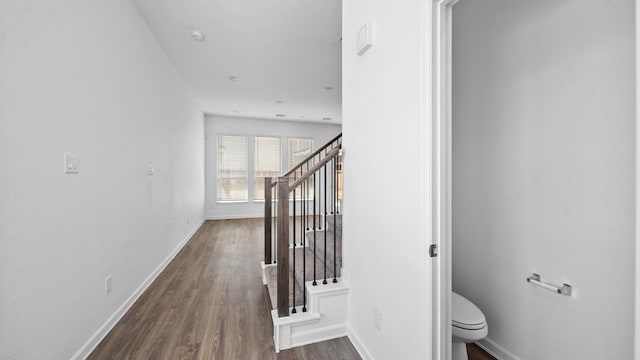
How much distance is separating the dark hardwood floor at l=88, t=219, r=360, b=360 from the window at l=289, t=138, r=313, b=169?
4224 mm

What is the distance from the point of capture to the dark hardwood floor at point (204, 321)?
1741 mm

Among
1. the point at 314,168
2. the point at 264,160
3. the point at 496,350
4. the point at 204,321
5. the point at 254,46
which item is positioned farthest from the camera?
the point at 264,160

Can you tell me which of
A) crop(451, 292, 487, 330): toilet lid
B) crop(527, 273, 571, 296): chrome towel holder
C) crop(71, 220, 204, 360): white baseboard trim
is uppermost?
crop(527, 273, 571, 296): chrome towel holder

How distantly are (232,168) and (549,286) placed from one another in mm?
6657

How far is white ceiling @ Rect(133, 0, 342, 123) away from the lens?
2.51m

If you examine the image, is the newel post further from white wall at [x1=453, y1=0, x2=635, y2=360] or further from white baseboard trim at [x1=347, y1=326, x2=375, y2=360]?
white wall at [x1=453, y1=0, x2=635, y2=360]

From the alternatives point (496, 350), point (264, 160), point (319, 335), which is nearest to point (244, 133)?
point (264, 160)

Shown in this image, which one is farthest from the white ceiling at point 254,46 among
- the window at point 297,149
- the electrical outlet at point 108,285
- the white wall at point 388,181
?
the electrical outlet at point 108,285

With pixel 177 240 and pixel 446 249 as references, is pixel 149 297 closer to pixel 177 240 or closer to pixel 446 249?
pixel 177 240

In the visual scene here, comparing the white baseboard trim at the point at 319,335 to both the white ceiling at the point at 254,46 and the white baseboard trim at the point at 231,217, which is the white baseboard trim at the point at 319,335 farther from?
the white baseboard trim at the point at 231,217

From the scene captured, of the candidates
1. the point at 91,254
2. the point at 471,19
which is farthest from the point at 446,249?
the point at 91,254

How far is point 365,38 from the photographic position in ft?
5.37

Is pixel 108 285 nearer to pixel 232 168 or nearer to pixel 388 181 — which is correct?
pixel 388 181

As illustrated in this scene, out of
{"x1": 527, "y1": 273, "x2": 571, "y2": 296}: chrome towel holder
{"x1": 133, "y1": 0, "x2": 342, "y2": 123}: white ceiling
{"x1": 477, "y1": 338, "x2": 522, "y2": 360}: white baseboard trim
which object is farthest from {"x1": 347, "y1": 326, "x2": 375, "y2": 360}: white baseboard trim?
{"x1": 133, "y1": 0, "x2": 342, "y2": 123}: white ceiling
